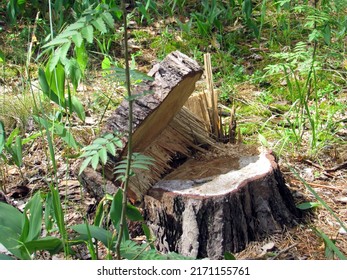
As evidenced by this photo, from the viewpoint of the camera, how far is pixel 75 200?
2.84 metres

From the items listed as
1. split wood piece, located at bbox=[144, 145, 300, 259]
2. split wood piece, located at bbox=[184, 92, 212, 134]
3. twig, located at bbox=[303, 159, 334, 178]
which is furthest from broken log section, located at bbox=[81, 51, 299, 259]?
twig, located at bbox=[303, 159, 334, 178]

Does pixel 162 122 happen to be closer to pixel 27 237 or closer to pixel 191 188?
pixel 191 188

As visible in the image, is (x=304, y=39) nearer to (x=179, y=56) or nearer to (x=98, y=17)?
(x=179, y=56)

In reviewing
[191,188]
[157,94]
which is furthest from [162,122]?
[191,188]

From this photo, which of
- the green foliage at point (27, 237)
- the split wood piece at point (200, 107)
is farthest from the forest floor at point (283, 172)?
the split wood piece at point (200, 107)

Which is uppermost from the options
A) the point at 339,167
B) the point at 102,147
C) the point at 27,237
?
the point at 102,147

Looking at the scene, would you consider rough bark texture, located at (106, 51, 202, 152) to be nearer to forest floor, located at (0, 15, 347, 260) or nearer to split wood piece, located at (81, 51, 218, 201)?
split wood piece, located at (81, 51, 218, 201)

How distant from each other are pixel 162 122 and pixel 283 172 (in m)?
0.67

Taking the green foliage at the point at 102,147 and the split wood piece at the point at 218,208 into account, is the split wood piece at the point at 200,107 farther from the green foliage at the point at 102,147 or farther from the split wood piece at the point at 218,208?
the green foliage at the point at 102,147

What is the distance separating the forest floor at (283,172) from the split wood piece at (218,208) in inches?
2.6

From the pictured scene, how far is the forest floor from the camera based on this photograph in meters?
2.41

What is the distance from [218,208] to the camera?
2348 millimetres

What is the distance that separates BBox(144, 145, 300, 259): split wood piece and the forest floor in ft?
0.21

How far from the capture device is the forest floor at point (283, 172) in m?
2.41
